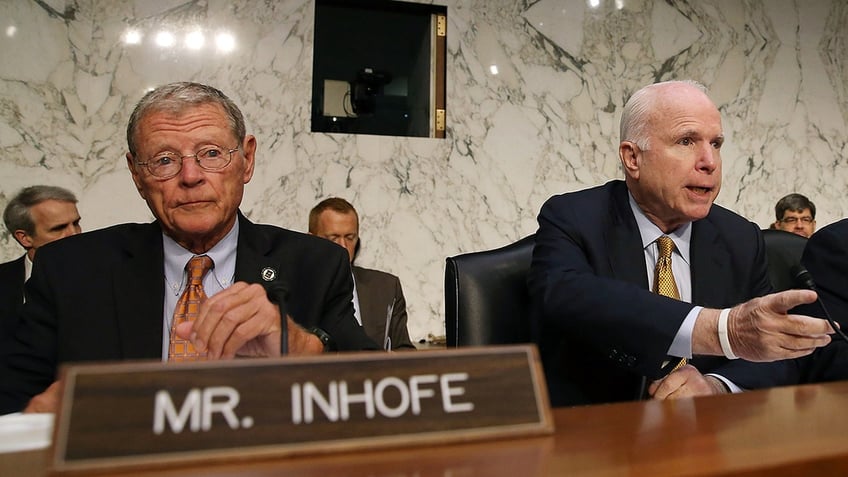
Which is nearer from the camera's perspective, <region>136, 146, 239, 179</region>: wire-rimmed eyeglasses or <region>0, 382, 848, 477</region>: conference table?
<region>0, 382, 848, 477</region>: conference table

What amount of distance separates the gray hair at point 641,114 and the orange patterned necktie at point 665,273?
0.24 meters

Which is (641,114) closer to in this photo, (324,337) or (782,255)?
(782,255)

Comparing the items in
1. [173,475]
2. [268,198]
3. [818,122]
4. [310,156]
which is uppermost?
[818,122]

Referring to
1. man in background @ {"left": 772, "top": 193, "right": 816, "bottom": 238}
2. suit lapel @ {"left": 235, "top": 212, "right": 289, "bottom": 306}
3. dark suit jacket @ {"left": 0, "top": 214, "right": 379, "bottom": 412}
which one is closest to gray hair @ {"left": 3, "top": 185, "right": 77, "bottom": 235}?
dark suit jacket @ {"left": 0, "top": 214, "right": 379, "bottom": 412}

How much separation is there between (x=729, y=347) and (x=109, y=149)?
3.09 metres

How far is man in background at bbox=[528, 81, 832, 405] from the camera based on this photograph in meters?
1.35

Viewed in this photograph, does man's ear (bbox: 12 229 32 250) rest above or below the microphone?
above

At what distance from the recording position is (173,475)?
0.50 metres

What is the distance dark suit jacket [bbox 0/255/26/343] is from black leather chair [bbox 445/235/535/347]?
2075 millimetres

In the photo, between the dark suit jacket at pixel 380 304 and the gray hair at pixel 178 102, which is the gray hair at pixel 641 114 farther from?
the dark suit jacket at pixel 380 304

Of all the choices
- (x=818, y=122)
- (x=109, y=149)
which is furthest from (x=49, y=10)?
(x=818, y=122)

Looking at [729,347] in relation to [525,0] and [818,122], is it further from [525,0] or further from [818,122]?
[818,122]

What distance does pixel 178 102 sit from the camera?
4.57 ft

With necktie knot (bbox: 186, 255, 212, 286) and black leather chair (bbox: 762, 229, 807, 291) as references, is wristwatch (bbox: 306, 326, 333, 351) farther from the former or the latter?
black leather chair (bbox: 762, 229, 807, 291)
